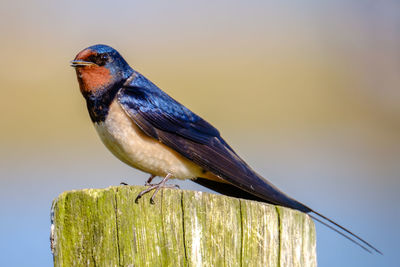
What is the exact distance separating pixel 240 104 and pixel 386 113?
6.01ft

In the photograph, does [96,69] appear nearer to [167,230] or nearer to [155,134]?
[155,134]

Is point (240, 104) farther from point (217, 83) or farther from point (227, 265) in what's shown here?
point (227, 265)

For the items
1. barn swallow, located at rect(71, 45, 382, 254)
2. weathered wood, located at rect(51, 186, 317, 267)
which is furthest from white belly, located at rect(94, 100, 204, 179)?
weathered wood, located at rect(51, 186, 317, 267)

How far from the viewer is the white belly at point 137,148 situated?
9.52 ft

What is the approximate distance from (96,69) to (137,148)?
1.31ft

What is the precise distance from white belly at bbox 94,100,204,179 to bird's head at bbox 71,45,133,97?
0.13m

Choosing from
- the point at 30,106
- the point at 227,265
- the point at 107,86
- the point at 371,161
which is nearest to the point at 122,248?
the point at 227,265

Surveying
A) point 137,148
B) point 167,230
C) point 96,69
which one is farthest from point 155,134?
point 167,230

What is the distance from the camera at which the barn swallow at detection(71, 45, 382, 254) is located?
2.89 metres

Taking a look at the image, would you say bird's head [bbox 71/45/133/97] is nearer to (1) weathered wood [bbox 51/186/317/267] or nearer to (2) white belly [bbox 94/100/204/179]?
(2) white belly [bbox 94/100/204/179]

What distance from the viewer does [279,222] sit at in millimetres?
2084

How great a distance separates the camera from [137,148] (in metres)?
2.91

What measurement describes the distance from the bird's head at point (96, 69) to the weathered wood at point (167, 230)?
3.40 ft

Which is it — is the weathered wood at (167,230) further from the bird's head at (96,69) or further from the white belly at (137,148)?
the bird's head at (96,69)
